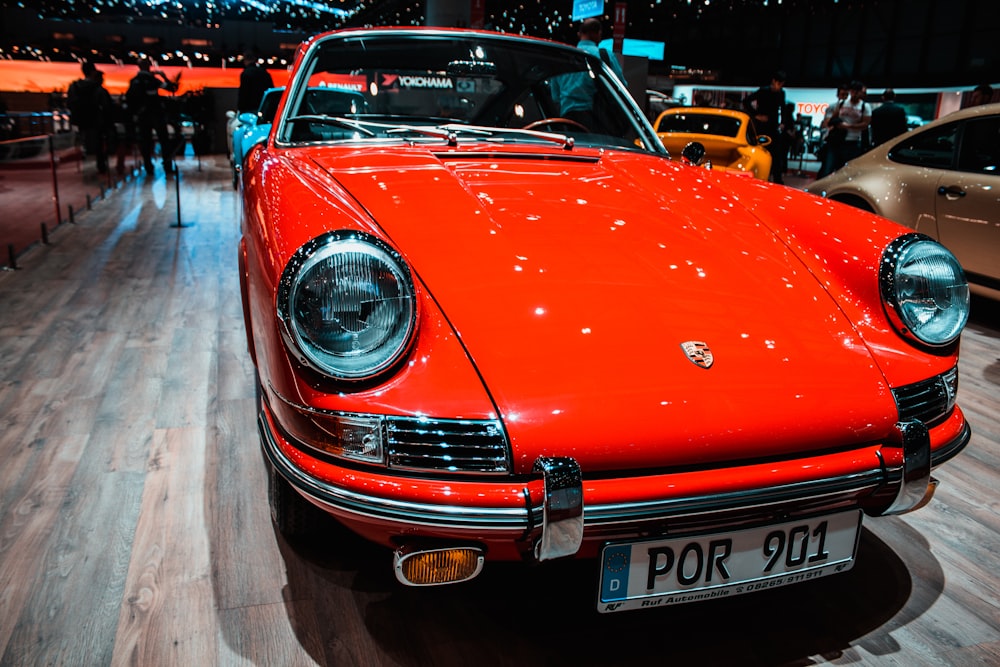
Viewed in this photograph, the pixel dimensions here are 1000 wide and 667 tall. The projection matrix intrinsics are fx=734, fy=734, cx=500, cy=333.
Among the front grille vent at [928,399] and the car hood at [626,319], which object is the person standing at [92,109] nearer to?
the car hood at [626,319]

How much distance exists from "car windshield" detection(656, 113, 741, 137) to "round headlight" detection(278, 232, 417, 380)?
25.9 ft

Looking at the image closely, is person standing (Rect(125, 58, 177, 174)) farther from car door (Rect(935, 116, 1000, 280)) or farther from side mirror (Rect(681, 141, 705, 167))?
car door (Rect(935, 116, 1000, 280))

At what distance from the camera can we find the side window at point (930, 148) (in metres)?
4.20

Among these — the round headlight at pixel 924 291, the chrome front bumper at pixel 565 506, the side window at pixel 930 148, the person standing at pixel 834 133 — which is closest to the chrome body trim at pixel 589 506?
the chrome front bumper at pixel 565 506

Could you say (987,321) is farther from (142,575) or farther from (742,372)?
(142,575)

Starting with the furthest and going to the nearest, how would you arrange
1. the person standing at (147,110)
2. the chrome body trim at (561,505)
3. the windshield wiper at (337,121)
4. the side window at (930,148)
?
the person standing at (147,110) → the side window at (930,148) → the windshield wiper at (337,121) → the chrome body trim at (561,505)

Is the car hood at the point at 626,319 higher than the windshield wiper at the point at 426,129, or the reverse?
the windshield wiper at the point at 426,129

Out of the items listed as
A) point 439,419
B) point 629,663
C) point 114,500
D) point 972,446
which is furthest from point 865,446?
point 114,500

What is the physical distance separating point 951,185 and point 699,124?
5.06 meters

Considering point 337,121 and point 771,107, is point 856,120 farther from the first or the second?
point 337,121

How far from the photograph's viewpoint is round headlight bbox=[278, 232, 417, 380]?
1.29 m

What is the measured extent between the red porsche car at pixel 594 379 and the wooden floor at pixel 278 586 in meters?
0.23

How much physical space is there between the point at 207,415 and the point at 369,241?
5.23 ft

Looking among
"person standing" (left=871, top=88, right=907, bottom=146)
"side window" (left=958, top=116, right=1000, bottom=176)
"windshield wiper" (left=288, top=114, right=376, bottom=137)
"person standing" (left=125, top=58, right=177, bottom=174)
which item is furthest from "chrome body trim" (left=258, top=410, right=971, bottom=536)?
"person standing" (left=125, top=58, right=177, bottom=174)
